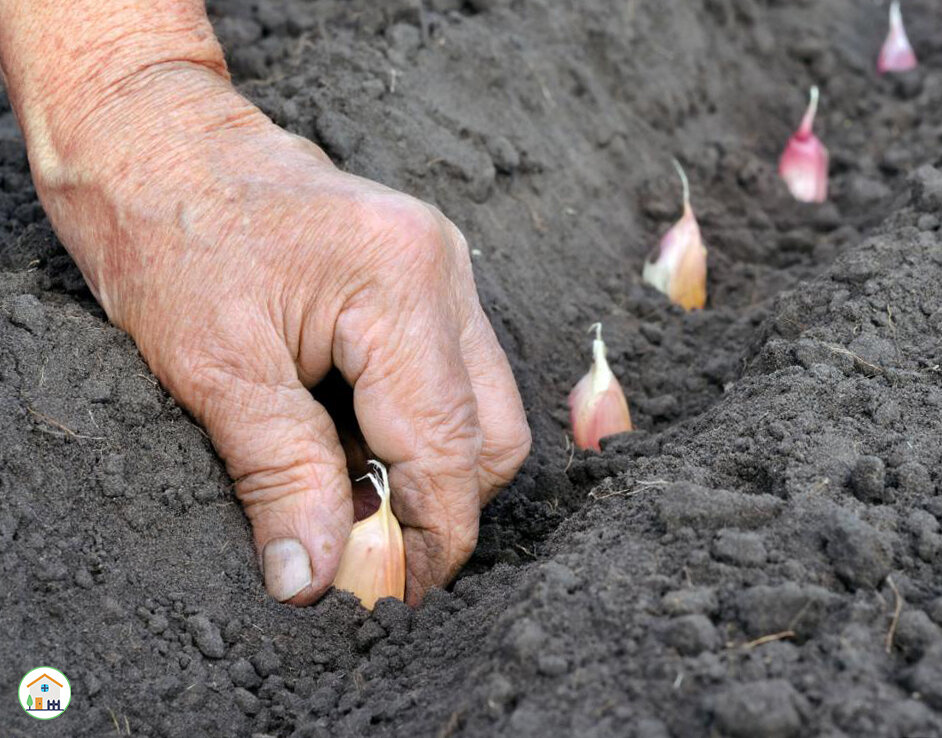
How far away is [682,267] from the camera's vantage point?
321 centimetres

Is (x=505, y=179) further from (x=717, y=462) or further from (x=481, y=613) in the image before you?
(x=481, y=613)

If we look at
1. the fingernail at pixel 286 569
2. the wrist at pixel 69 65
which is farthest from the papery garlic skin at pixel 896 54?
the fingernail at pixel 286 569

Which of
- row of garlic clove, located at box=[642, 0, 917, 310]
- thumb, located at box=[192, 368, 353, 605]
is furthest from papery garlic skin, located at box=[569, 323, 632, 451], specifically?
thumb, located at box=[192, 368, 353, 605]

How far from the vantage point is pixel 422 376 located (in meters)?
1.96

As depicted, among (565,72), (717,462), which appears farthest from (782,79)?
(717,462)

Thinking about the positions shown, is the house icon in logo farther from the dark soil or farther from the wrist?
the wrist

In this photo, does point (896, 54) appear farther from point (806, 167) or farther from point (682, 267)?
point (682, 267)

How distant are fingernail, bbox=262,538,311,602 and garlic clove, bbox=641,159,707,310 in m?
1.56

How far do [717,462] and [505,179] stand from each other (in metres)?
1.36

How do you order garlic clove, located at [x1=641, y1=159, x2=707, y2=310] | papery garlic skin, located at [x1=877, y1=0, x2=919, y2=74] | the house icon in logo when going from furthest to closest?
papery garlic skin, located at [x1=877, y1=0, x2=919, y2=74] → garlic clove, located at [x1=641, y1=159, x2=707, y2=310] → the house icon in logo

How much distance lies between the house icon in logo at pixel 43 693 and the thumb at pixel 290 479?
1.34 feet

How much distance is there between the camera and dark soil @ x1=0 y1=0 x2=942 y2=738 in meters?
1.52

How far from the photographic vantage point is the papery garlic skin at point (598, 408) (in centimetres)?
257

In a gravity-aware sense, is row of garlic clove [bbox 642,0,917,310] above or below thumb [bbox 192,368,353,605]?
below
